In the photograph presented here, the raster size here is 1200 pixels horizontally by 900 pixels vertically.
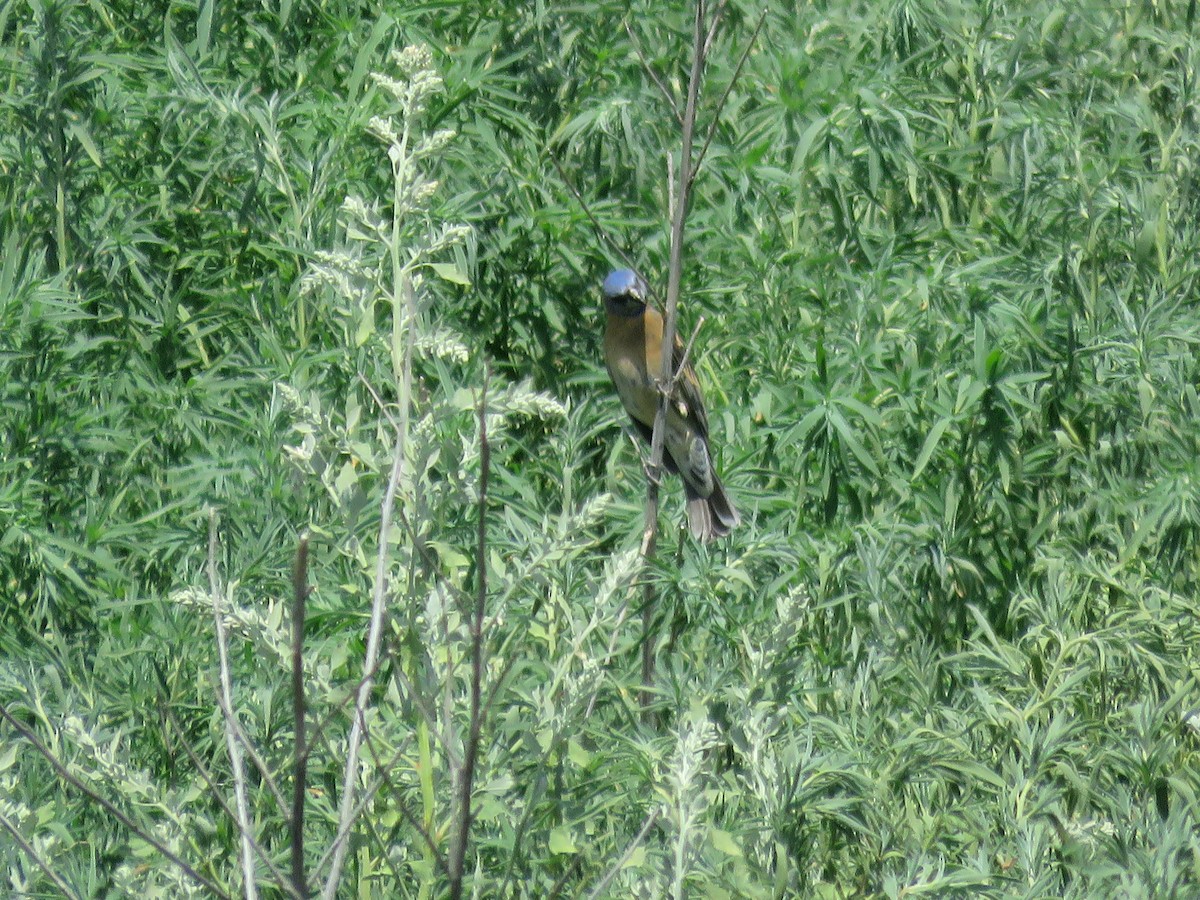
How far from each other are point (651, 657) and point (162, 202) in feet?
7.39

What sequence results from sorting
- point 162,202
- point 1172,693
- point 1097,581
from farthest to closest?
1. point 162,202
2. point 1097,581
3. point 1172,693

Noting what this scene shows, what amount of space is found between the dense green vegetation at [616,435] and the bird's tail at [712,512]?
0.39 metres

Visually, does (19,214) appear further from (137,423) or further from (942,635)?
(942,635)

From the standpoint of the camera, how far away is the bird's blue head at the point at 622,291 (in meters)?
4.95

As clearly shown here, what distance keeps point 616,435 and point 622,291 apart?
49cm

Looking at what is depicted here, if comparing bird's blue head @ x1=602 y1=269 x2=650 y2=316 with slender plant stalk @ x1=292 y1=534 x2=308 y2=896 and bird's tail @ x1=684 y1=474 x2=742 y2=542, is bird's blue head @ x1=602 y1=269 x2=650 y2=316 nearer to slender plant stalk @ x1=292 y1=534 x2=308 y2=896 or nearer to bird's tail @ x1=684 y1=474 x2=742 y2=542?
bird's tail @ x1=684 y1=474 x2=742 y2=542

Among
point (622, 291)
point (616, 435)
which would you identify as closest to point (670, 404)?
point (616, 435)

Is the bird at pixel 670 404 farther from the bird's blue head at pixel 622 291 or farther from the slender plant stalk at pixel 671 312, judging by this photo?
the slender plant stalk at pixel 671 312

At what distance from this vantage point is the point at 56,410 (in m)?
4.05

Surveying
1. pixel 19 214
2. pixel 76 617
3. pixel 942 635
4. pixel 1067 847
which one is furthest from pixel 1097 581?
pixel 19 214

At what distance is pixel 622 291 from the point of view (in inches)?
197

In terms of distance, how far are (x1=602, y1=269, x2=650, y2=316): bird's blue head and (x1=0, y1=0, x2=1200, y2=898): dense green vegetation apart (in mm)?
75

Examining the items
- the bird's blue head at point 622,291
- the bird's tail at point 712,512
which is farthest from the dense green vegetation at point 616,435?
the bird's tail at point 712,512

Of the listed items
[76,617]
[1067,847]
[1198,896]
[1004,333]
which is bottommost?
[76,617]
